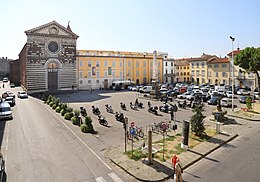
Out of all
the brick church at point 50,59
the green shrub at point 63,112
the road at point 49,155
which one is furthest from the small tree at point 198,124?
the brick church at point 50,59

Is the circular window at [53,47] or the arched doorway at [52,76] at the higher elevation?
the circular window at [53,47]

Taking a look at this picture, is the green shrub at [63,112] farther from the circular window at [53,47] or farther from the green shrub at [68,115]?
the circular window at [53,47]

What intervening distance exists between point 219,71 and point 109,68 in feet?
106

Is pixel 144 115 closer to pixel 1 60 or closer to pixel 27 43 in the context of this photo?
pixel 27 43

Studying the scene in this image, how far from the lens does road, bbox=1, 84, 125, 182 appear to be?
37.2ft

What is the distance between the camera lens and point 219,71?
62.9 meters

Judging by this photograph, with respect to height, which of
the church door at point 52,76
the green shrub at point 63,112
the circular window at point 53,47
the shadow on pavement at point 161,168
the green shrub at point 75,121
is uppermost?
the circular window at point 53,47

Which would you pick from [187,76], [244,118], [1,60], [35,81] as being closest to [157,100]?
[244,118]

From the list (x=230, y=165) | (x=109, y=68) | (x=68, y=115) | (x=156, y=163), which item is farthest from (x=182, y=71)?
(x=156, y=163)

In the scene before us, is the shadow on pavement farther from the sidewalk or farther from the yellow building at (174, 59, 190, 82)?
the yellow building at (174, 59, 190, 82)

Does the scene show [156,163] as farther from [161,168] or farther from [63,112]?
[63,112]

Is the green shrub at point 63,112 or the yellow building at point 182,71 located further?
the yellow building at point 182,71

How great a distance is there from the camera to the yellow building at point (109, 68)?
59.4 m

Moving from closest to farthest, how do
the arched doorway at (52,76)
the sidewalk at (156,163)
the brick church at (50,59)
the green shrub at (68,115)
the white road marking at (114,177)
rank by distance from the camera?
the white road marking at (114,177) < the sidewalk at (156,163) < the green shrub at (68,115) < the brick church at (50,59) < the arched doorway at (52,76)
